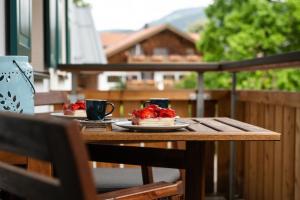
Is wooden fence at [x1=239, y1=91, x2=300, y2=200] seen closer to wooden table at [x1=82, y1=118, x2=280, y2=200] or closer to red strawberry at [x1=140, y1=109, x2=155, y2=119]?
wooden table at [x1=82, y1=118, x2=280, y2=200]

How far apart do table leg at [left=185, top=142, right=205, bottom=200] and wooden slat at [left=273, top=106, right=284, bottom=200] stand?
1291mm

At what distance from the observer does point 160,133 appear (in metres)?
1.65

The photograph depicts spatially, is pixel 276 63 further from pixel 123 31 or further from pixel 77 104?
pixel 123 31

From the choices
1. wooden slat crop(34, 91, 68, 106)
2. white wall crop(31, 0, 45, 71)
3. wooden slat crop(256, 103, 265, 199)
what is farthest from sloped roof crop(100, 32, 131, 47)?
wooden slat crop(34, 91, 68, 106)

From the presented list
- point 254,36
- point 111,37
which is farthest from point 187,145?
point 111,37

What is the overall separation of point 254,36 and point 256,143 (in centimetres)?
2013

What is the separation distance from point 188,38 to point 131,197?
32290 millimetres

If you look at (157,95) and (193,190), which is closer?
A: (193,190)

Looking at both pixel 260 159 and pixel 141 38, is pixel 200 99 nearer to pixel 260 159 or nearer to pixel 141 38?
pixel 260 159

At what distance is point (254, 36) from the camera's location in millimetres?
23156

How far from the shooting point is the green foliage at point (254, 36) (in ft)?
74.3

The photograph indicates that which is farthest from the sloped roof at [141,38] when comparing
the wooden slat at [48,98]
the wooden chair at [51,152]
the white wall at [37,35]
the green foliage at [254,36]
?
the wooden chair at [51,152]

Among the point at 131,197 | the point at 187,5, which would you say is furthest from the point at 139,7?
the point at 131,197

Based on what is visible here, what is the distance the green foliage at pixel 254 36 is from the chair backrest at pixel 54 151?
2149 centimetres
